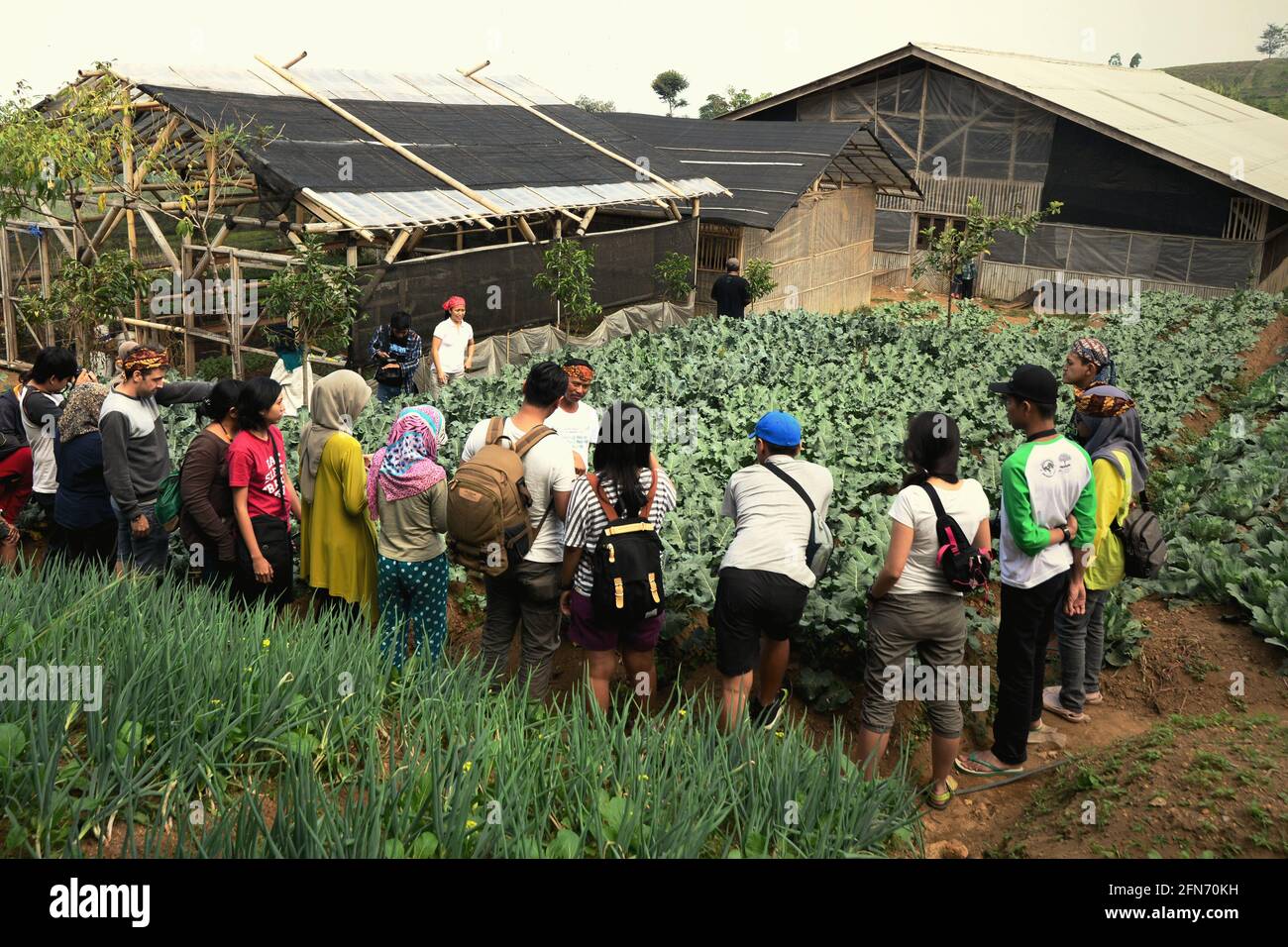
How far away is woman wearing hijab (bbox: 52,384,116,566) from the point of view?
22.5ft

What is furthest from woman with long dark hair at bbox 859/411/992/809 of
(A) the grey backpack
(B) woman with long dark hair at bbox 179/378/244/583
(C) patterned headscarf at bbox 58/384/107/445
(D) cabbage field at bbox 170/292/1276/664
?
(C) patterned headscarf at bbox 58/384/107/445

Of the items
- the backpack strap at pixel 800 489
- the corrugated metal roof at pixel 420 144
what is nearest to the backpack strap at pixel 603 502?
the backpack strap at pixel 800 489

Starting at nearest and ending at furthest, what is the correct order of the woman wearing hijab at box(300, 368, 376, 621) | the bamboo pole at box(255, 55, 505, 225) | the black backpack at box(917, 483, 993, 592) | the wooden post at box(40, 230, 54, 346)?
the black backpack at box(917, 483, 993, 592), the woman wearing hijab at box(300, 368, 376, 621), the bamboo pole at box(255, 55, 505, 225), the wooden post at box(40, 230, 54, 346)

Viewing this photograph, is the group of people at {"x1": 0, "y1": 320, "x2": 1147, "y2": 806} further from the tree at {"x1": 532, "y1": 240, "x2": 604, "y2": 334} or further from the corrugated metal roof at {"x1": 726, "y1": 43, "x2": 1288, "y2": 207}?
the corrugated metal roof at {"x1": 726, "y1": 43, "x2": 1288, "y2": 207}

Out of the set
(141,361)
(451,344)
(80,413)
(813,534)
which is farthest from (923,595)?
(451,344)

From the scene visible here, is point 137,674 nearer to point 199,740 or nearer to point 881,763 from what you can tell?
point 199,740

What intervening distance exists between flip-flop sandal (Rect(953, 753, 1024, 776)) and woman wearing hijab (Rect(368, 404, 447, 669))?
9.98 ft

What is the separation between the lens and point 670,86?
4085 inches

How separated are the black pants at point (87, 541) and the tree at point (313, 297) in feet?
20.5

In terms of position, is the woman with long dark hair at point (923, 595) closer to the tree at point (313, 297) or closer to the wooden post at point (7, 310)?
the tree at point (313, 297)

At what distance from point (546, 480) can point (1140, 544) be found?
11.4ft

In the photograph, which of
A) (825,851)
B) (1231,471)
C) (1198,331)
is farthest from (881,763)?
(1198,331)

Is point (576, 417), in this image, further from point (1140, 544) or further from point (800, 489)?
point (1140, 544)

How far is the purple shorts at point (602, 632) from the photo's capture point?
18.4 feet
